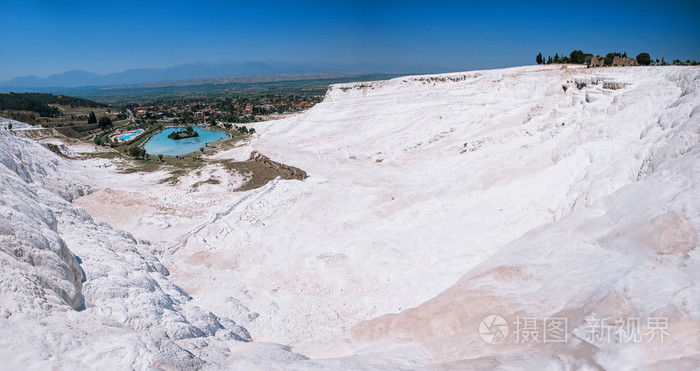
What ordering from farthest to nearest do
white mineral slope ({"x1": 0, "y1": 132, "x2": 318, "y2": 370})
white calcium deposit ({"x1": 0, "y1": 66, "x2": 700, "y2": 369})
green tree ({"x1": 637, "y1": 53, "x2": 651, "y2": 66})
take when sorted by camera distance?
green tree ({"x1": 637, "y1": 53, "x2": 651, "y2": 66})
white calcium deposit ({"x1": 0, "y1": 66, "x2": 700, "y2": 369})
white mineral slope ({"x1": 0, "y1": 132, "x2": 318, "y2": 370})

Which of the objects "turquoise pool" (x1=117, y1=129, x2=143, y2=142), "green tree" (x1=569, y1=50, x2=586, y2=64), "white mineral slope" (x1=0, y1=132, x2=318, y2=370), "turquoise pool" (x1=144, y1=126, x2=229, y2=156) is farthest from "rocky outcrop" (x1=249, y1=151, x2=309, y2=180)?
"turquoise pool" (x1=117, y1=129, x2=143, y2=142)

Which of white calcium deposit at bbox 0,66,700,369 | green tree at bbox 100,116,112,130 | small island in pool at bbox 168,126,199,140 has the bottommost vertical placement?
white calcium deposit at bbox 0,66,700,369

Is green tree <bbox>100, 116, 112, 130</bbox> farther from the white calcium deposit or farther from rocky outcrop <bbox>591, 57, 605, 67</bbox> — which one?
rocky outcrop <bbox>591, 57, 605, 67</bbox>

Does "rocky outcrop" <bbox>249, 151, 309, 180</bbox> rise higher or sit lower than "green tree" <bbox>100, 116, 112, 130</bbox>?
lower

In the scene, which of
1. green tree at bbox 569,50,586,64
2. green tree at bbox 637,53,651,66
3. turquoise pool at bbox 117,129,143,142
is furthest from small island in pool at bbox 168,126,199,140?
green tree at bbox 637,53,651,66

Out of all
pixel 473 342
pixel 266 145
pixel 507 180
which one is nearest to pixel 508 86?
pixel 507 180

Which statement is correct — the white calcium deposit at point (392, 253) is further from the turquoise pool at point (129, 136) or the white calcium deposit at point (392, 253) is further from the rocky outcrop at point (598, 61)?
the turquoise pool at point (129, 136)

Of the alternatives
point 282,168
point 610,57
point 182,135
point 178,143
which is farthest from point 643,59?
point 182,135

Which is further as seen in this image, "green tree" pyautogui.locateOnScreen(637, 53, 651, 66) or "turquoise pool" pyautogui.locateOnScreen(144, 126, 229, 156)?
"turquoise pool" pyautogui.locateOnScreen(144, 126, 229, 156)

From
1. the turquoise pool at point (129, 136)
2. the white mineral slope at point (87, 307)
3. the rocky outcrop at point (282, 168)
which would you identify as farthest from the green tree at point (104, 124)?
the white mineral slope at point (87, 307)

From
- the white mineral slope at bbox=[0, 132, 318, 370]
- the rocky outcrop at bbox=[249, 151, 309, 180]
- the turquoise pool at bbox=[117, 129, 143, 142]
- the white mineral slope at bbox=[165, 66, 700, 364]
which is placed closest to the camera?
the white mineral slope at bbox=[0, 132, 318, 370]
